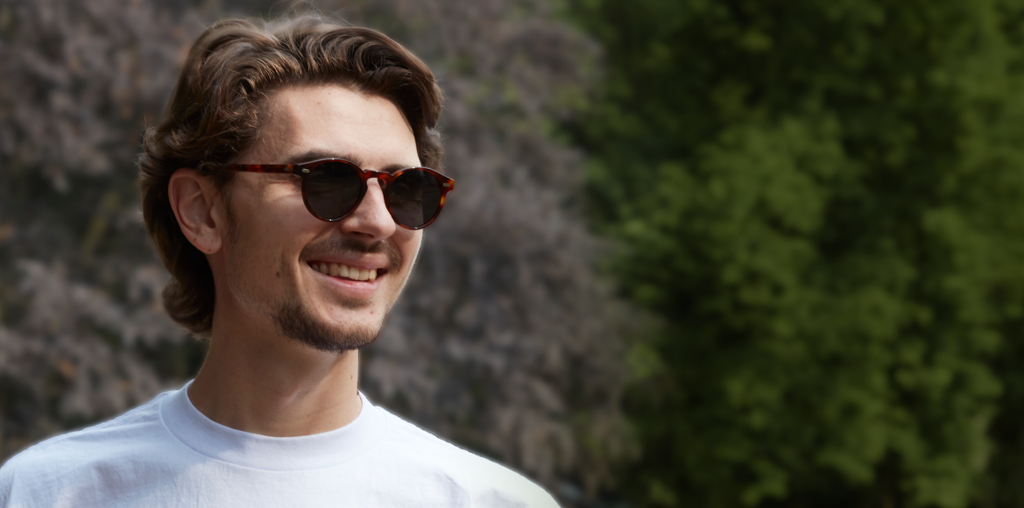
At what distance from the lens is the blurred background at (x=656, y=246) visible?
4.93 m

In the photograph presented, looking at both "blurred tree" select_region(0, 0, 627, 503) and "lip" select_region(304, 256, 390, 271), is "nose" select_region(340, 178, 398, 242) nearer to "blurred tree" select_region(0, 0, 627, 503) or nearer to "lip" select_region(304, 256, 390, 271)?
"lip" select_region(304, 256, 390, 271)

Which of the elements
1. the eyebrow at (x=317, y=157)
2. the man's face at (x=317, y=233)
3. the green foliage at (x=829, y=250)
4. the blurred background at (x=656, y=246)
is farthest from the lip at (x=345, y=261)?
the green foliage at (x=829, y=250)

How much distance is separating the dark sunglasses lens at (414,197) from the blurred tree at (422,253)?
2691 millimetres

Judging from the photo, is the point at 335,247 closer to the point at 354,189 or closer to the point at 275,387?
the point at 354,189

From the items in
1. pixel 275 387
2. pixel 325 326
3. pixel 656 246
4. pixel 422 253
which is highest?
pixel 656 246

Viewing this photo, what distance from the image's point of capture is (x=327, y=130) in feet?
4.93

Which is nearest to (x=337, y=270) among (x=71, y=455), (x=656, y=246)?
(x=71, y=455)

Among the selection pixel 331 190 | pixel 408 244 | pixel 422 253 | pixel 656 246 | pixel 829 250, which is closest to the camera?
Answer: pixel 331 190

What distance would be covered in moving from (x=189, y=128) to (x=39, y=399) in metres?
3.68

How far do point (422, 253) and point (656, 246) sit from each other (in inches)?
106

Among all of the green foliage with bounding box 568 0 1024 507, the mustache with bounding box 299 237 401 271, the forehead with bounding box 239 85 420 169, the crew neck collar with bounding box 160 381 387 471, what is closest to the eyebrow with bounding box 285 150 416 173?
the forehead with bounding box 239 85 420 169

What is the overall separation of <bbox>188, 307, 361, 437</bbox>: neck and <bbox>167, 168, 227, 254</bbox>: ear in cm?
14

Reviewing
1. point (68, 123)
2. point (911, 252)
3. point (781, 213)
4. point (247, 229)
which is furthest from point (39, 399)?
point (911, 252)

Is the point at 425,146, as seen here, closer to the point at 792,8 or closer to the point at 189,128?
the point at 189,128
